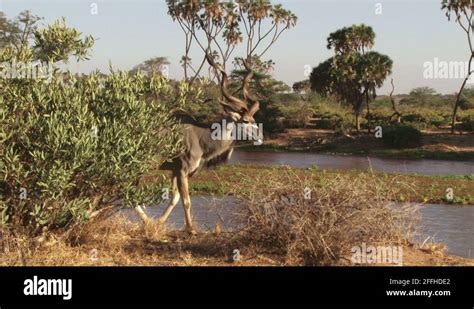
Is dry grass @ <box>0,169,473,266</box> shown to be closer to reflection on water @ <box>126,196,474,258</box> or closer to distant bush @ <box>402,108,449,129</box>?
reflection on water @ <box>126,196,474,258</box>

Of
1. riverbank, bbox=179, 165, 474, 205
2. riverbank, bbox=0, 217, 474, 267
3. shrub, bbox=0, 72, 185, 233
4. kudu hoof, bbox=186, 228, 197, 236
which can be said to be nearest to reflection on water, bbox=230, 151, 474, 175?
riverbank, bbox=179, 165, 474, 205

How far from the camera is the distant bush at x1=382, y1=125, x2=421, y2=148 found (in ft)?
145

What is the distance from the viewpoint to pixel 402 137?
1743 inches

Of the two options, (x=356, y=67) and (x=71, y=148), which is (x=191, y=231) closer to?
(x=71, y=148)

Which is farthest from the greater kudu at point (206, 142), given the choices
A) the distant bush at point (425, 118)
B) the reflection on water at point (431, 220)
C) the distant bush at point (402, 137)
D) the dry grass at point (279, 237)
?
the distant bush at point (425, 118)

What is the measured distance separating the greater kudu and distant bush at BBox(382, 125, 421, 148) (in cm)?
3318

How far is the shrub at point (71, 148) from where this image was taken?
848cm

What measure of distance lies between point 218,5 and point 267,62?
14963 mm

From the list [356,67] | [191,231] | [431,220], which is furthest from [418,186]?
[356,67]

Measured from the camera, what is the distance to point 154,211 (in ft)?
52.6

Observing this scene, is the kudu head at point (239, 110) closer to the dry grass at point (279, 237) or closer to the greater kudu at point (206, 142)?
the greater kudu at point (206, 142)

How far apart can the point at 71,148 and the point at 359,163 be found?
2851 centimetres

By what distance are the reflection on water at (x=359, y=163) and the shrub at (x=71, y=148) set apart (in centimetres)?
2206
